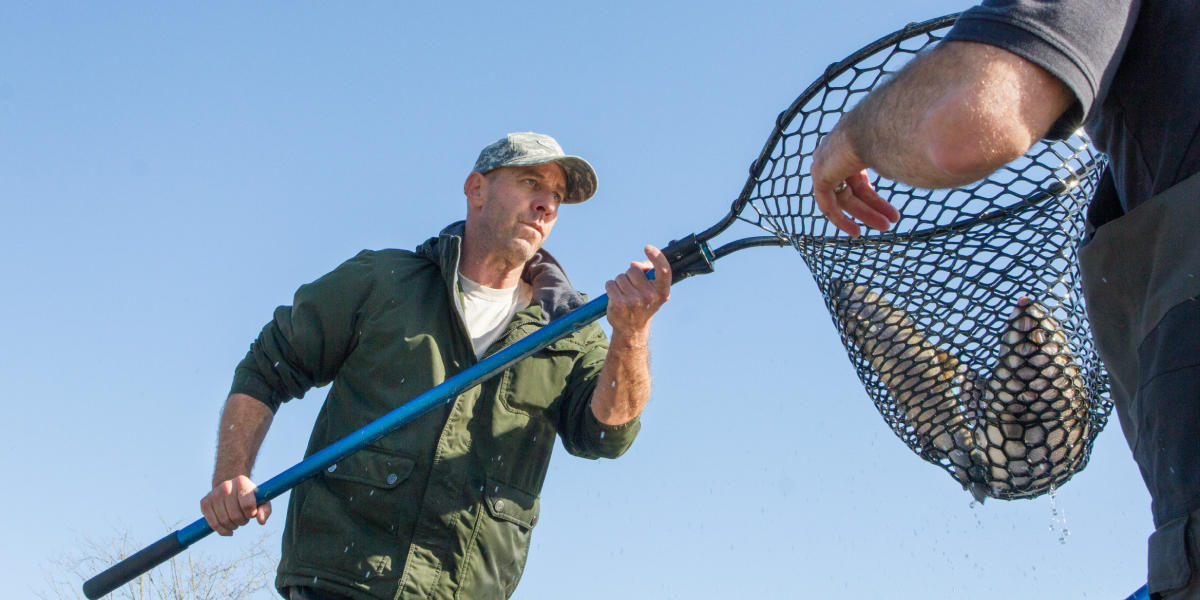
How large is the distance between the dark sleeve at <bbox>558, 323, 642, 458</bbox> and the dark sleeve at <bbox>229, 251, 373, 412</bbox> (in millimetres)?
810

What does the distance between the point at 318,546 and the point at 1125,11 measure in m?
2.77

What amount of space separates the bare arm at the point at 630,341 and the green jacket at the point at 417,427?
0.36 ft

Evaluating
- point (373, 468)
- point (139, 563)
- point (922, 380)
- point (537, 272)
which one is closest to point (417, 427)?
point (373, 468)

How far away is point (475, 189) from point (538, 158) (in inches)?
13.0

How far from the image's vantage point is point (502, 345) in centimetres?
385

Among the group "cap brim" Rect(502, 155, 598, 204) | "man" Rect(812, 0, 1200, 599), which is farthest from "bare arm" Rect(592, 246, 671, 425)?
"man" Rect(812, 0, 1200, 599)

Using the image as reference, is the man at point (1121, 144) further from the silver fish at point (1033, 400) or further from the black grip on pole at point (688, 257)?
the black grip on pole at point (688, 257)

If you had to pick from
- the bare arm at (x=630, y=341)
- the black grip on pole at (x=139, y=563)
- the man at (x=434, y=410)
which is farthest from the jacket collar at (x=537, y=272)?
the black grip on pole at (x=139, y=563)

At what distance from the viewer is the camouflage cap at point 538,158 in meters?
4.30

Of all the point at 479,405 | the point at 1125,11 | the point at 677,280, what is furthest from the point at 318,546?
the point at 1125,11

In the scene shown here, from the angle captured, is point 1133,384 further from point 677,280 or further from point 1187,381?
point 677,280

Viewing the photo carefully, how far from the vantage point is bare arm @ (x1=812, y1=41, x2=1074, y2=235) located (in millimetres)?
1543

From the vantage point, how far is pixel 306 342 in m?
3.75

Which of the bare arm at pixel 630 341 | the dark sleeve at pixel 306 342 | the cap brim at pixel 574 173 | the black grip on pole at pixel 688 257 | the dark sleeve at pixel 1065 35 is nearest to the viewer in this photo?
the dark sleeve at pixel 1065 35
